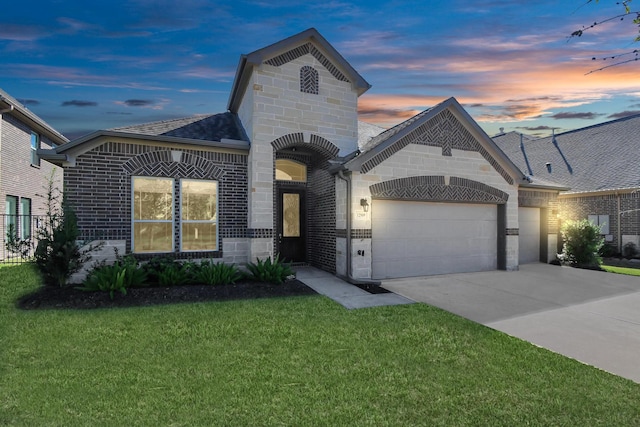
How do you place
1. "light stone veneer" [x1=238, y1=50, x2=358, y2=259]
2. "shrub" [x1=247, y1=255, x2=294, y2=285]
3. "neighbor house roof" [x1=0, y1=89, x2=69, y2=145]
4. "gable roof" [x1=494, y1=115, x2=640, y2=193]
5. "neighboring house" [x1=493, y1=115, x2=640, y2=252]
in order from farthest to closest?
1. "gable roof" [x1=494, y1=115, x2=640, y2=193]
2. "neighboring house" [x1=493, y1=115, x2=640, y2=252]
3. "neighbor house roof" [x1=0, y1=89, x2=69, y2=145]
4. "light stone veneer" [x1=238, y1=50, x2=358, y2=259]
5. "shrub" [x1=247, y1=255, x2=294, y2=285]

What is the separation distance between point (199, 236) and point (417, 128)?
7.35 m

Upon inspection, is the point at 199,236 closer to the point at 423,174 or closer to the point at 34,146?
the point at 423,174

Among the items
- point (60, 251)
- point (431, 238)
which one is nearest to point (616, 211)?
point (431, 238)

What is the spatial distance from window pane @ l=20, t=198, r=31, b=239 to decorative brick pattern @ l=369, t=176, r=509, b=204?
52.0 feet

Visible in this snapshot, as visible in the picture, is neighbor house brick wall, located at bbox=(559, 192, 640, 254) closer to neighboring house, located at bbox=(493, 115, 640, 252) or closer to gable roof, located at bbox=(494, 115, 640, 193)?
neighboring house, located at bbox=(493, 115, 640, 252)

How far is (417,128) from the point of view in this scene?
34.0ft

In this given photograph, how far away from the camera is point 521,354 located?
15.0 ft

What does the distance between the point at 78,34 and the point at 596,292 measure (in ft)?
56.6

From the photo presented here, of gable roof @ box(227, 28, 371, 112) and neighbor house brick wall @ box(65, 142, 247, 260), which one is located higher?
gable roof @ box(227, 28, 371, 112)

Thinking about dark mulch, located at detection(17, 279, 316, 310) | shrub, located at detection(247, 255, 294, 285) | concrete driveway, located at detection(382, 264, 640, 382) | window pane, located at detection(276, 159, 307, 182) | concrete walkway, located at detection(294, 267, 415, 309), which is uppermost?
window pane, located at detection(276, 159, 307, 182)

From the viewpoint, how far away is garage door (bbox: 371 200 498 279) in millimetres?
9945

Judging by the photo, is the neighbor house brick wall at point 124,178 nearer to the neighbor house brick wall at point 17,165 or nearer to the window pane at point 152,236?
the window pane at point 152,236

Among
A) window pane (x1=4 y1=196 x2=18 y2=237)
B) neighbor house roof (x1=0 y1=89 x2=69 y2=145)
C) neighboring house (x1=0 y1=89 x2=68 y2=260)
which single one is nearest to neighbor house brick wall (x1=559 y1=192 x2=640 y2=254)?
neighbor house roof (x1=0 y1=89 x2=69 y2=145)

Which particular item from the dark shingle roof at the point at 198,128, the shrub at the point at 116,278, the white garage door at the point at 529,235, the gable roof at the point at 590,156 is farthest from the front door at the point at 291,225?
the gable roof at the point at 590,156
